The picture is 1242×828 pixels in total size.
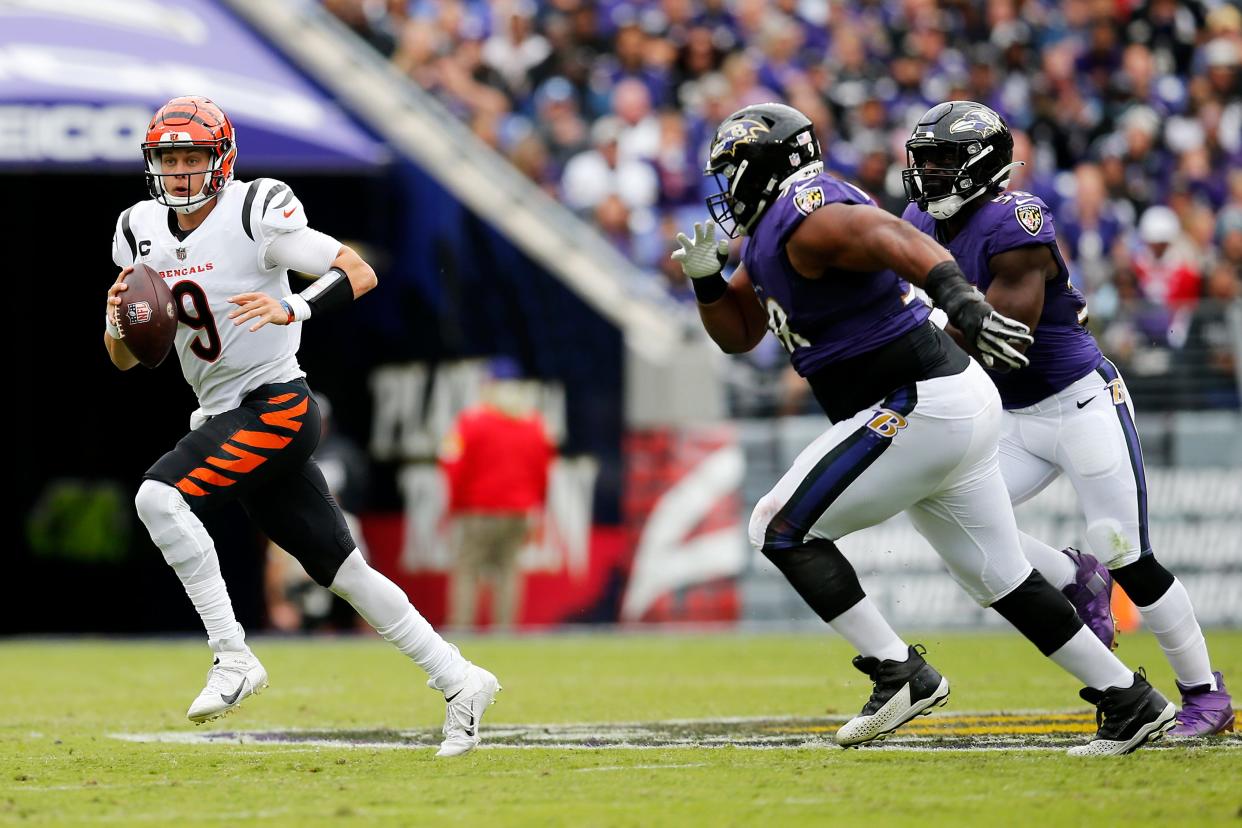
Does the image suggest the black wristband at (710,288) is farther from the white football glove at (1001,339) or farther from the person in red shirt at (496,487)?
the person in red shirt at (496,487)

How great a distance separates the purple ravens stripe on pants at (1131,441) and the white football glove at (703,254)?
147cm

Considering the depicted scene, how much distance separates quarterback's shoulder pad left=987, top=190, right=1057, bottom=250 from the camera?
5.95 m

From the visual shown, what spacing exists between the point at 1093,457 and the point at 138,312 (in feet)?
10.2

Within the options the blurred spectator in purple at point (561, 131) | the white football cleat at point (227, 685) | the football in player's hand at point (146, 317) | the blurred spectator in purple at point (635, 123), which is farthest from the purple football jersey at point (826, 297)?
the blurred spectator in purple at point (561, 131)

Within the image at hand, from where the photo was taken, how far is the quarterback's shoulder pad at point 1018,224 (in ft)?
19.5

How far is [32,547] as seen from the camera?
14945mm

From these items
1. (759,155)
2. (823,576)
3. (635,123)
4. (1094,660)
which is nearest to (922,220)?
(759,155)

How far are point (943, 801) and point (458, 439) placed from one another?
8.62m

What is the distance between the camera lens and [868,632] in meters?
5.41

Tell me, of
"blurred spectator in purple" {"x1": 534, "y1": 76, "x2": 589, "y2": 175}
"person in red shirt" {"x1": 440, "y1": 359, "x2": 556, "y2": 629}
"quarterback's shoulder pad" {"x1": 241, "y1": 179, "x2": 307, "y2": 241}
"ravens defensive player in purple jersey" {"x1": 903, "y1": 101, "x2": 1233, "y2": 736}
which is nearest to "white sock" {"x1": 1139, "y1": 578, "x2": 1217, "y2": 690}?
"ravens defensive player in purple jersey" {"x1": 903, "y1": 101, "x2": 1233, "y2": 736}

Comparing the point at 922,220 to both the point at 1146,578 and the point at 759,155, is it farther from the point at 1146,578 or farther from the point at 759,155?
the point at 1146,578

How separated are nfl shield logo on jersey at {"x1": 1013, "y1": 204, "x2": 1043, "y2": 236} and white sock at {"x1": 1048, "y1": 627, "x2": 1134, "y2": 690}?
1.35 m

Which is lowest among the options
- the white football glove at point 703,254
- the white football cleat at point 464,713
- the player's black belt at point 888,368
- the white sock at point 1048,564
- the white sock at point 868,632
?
the white football cleat at point 464,713

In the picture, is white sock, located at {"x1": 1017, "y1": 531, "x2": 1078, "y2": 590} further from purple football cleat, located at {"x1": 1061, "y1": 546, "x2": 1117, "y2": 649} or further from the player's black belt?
the player's black belt
